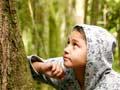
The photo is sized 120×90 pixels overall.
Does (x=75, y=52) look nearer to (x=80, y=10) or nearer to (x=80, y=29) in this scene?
(x=80, y=29)

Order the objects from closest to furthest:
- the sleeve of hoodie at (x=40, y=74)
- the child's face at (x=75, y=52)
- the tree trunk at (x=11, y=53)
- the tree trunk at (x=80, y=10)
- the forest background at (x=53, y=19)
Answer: the tree trunk at (x=11, y=53) < the child's face at (x=75, y=52) < the sleeve of hoodie at (x=40, y=74) < the forest background at (x=53, y=19) < the tree trunk at (x=80, y=10)

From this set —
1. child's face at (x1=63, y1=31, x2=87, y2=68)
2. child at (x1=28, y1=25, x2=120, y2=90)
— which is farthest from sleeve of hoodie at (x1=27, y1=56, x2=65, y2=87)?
child's face at (x1=63, y1=31, x2=87, y2=68)

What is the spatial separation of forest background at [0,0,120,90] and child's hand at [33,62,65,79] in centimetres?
9

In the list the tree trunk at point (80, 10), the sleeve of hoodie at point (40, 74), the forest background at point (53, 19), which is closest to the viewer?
the sleeve of hoodie at point (40, 74)

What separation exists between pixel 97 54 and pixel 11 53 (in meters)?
0.49

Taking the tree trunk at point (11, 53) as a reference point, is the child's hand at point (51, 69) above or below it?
below

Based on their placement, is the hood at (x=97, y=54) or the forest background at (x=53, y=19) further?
the forest background at (x=53, y=19)

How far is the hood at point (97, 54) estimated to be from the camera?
2.23 meters

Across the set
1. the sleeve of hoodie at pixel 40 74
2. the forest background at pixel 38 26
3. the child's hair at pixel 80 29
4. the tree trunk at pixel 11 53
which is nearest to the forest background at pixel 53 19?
the forest background at pixel 38 26

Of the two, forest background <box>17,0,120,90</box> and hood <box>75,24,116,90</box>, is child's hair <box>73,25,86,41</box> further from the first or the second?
forest background <box>17,0,120,90</box>

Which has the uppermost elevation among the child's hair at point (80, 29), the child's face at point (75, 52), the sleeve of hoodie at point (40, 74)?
the child's hair at point (80, 29)

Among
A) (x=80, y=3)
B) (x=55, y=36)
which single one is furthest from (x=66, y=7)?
(x=55, y=36)

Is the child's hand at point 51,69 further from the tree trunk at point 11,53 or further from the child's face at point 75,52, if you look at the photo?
the tree trunk at point 11,53

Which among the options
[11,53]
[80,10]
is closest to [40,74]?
[11,53]
